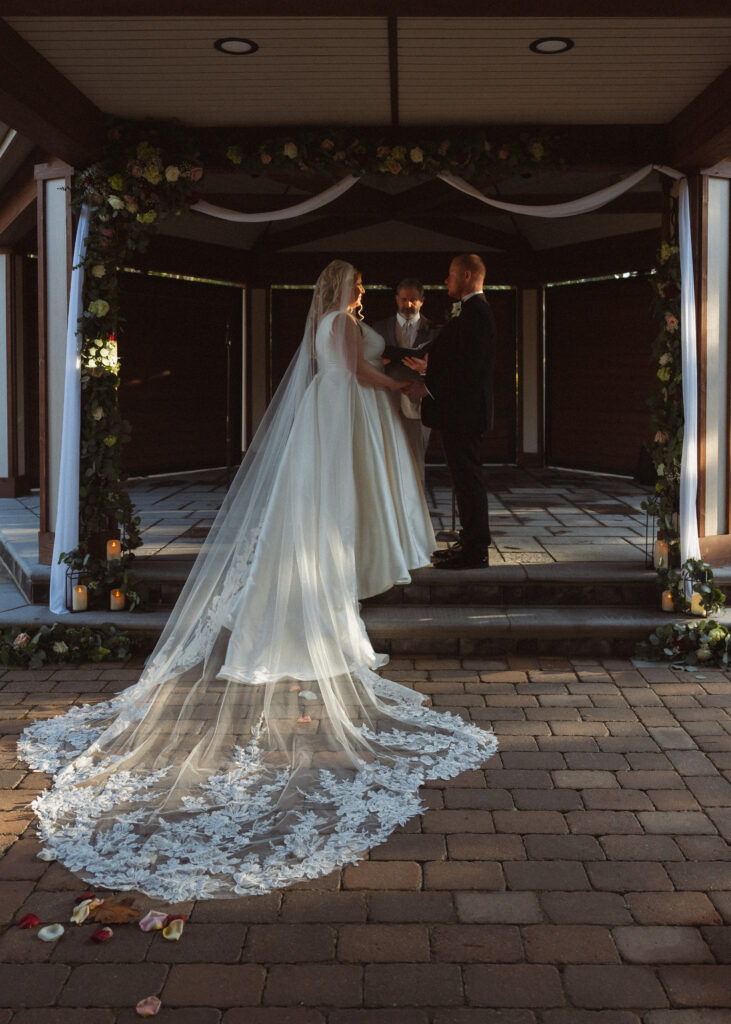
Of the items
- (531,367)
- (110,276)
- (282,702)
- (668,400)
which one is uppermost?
(531,367)

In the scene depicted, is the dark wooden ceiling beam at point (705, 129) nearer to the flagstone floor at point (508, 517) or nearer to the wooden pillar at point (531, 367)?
the flagstone floor at point (508, 517)

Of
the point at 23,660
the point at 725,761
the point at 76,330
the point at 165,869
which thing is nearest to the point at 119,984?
the point at 165,869

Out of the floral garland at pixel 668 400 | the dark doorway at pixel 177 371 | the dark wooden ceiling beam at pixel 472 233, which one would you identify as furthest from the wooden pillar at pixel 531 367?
the floral garland at pixel 668 400

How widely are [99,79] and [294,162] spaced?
127cm

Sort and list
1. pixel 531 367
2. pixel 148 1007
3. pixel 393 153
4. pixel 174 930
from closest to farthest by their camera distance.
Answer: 1. pixel 148 1007
2. pixel 174 930
3. pixel 393 153
4. pixel 531 367

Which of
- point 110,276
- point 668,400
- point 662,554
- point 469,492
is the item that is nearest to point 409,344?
point 469,492

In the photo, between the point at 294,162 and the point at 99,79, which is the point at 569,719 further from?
the point at 99,79

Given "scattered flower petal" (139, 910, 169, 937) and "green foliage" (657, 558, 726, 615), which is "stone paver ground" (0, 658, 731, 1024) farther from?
"green foliage" (657, 558, 726, 615)

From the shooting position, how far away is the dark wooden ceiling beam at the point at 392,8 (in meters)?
4.21

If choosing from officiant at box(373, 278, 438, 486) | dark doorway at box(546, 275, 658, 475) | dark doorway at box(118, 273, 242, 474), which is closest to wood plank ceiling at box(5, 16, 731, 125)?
officiant at box(373, 278, 438, 486)

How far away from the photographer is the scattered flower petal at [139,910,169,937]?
2780mm

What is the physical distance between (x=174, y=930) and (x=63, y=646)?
311cm

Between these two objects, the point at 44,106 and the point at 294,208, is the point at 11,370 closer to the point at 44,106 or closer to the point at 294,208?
the point at 294,208

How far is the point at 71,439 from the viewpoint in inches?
239
